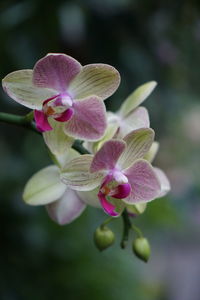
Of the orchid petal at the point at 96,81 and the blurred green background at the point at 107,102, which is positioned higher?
the orchid petal at the point at 96,81

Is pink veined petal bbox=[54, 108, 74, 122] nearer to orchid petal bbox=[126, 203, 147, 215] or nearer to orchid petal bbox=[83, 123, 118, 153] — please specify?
orchid petal bbox=[83, 123, 118, 153]

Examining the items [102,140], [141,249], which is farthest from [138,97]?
[141,249]

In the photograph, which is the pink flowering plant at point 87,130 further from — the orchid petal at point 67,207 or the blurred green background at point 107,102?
the blurred green background at point 107,102

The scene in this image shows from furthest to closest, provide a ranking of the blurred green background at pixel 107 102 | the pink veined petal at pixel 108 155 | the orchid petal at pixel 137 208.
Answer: the blurred green background at pixel 107 102, the orchid petal at pixel 137 208, the pink veined petal at pixel 108 155

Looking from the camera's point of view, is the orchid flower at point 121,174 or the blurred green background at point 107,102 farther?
the blurred green background at point 107,102

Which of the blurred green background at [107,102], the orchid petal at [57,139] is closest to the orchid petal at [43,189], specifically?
the orchid petal at [57,139]

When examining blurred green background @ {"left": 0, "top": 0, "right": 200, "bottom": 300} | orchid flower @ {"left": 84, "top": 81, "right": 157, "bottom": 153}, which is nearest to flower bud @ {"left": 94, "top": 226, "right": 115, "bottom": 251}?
orchid flower @ {"left": 84, "top": 81, "right": 157, "bottom": 153}

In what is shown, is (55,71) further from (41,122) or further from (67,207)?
(67,207)

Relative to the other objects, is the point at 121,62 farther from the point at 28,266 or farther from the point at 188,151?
the point at 188,151
